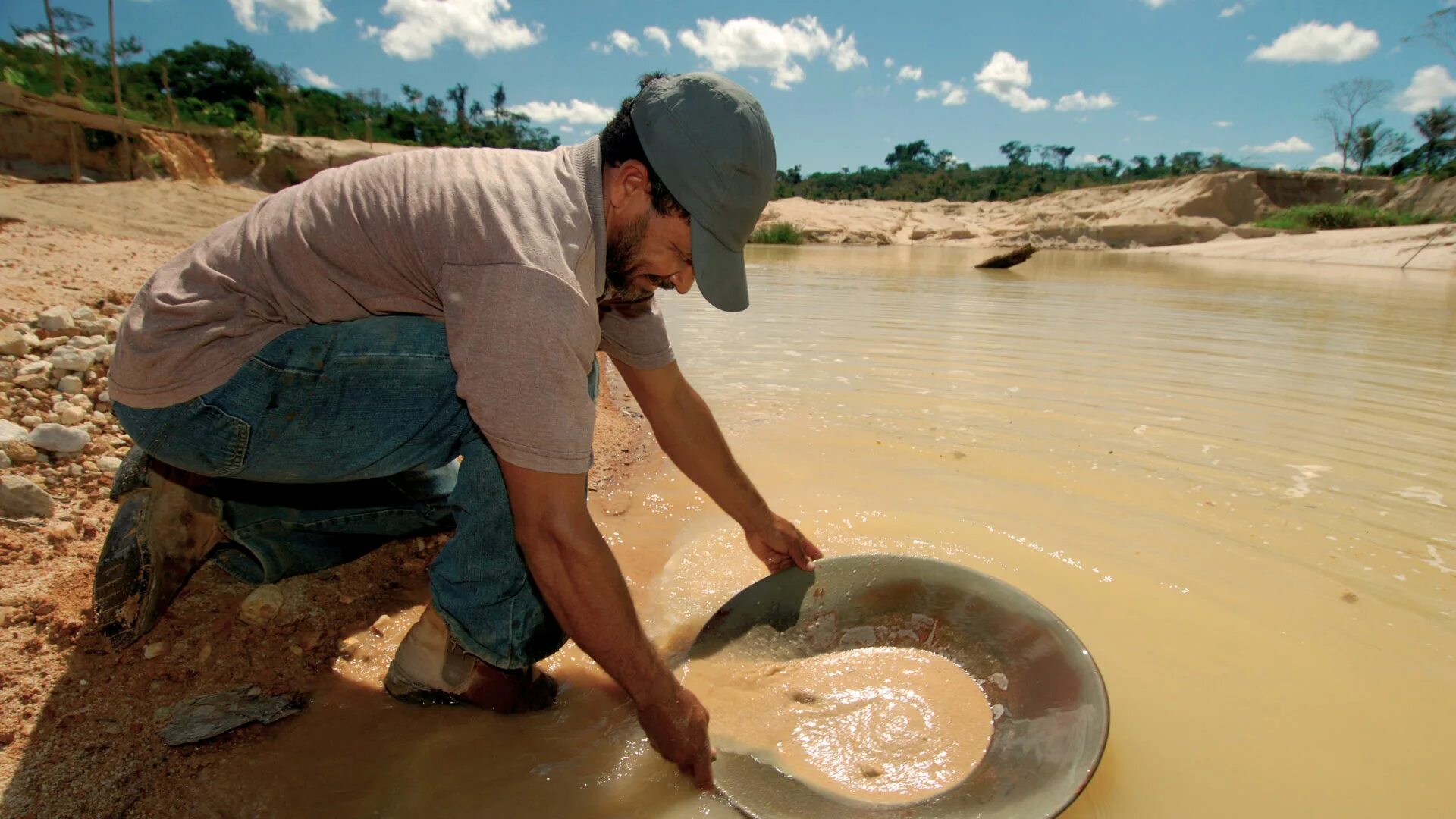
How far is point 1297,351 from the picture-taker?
4801mm

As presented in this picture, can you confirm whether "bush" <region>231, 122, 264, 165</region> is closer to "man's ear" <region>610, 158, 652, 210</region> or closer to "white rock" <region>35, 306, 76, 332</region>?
"white rock" <region>35, 306, 76, 332</region>

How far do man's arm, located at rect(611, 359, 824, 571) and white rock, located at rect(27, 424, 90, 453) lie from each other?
134cm

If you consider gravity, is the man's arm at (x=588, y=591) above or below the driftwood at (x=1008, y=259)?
below

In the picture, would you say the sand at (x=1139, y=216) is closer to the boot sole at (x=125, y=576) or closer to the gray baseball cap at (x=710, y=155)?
the gray baseball cap at (x=710, y=155)

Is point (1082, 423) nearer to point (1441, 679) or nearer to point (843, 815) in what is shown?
point (1441, 679)

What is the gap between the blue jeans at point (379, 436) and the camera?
124 centimetres

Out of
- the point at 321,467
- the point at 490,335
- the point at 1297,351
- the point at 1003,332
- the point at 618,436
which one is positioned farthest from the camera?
the point at 1003,332

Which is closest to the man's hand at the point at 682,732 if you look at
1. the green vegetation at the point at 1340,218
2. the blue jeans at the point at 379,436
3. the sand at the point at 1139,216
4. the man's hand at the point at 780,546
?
the blue jeans at the point at 379,436

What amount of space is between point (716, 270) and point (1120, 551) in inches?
60.2

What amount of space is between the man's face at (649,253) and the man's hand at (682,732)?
Answer: 682 millimetres

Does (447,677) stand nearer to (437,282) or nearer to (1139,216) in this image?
(437,282)

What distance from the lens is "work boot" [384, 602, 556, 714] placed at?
4.48 feet

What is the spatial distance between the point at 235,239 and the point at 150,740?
2.72 ft

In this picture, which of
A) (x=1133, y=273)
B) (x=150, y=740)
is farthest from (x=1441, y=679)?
(x=1133, y=273)
